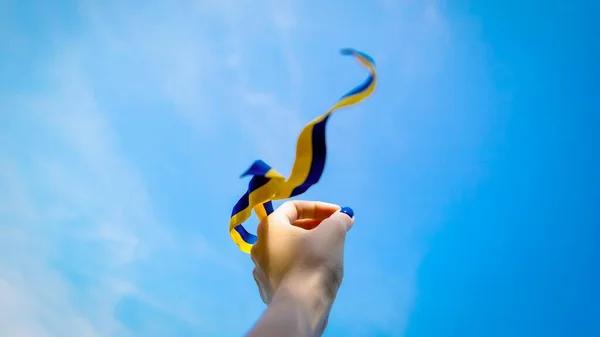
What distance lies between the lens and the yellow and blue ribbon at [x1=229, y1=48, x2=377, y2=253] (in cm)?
131

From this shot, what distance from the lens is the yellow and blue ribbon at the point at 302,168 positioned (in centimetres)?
131

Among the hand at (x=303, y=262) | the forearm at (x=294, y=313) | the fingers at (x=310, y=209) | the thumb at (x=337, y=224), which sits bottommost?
the forearm at (x=294, y=313)

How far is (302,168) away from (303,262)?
1.11ft

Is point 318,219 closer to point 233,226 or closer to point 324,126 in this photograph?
point 233,226

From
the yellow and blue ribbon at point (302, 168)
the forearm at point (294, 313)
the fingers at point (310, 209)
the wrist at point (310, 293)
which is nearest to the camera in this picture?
the forearm at point (294, 313)

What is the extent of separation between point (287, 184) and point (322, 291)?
1.40ft

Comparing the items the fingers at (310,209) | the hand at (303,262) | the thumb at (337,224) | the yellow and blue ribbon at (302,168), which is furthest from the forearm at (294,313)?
the fingers at (310,209)

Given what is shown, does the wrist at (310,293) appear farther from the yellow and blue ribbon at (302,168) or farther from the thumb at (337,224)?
the yellow and blue ribbon at (302,168)

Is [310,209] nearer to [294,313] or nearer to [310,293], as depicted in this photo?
[310,293]

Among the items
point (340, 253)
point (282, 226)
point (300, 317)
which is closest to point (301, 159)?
point (282, 226)

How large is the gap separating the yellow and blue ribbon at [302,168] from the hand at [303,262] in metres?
0.10

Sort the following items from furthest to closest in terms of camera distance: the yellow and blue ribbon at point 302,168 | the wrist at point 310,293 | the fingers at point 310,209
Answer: the fingers at point 310,209 < the yellow and blue ribbon at point 302,168 < the wrist at point 310,293

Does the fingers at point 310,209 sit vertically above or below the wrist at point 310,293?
above

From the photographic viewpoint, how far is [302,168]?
141 centimetres
